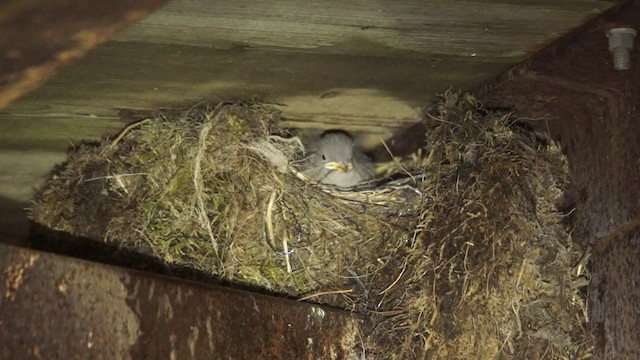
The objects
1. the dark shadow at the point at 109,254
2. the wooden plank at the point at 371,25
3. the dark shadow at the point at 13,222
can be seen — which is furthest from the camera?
the dark shadow at the point at 13,222

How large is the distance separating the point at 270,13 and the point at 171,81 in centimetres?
72

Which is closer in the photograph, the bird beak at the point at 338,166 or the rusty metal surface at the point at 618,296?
the rusty metal surface at the point at 618,296

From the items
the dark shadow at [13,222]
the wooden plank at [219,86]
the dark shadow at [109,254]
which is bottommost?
the dark shadow at [13,222]

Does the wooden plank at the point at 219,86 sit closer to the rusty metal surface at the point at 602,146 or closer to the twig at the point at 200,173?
the twig at the point at 200,173

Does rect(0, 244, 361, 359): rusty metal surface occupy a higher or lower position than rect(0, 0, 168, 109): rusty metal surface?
lower

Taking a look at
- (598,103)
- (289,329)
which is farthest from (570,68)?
(289,329)

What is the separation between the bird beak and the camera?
185 inches

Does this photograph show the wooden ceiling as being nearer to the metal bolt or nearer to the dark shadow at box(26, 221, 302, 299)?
the metal bolt

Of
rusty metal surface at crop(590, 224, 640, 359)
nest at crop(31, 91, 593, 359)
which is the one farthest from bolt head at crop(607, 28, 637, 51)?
nest at crop(31, 91, 593, 359)

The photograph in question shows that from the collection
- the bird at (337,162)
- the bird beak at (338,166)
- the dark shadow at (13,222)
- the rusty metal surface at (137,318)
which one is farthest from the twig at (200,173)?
the dark shadow at (13,222)

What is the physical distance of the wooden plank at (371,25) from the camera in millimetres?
3100

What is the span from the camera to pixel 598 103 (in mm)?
3568

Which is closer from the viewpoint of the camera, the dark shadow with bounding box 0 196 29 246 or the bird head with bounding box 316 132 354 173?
the bird head with bounding box 316 132 354 173

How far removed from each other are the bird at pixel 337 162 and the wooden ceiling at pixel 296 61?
0.84ft
